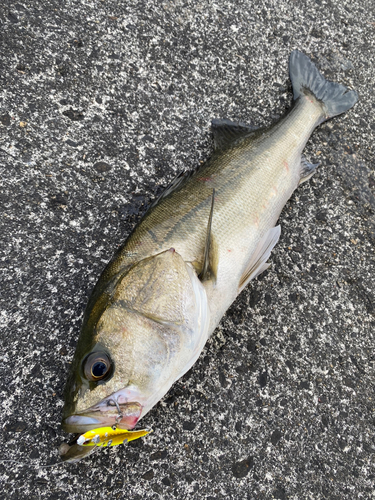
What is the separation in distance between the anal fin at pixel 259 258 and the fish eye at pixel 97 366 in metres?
0.99

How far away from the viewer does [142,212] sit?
8.71 ft

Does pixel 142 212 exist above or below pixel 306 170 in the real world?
below

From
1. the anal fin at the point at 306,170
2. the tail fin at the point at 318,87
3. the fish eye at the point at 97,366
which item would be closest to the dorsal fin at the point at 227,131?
the anal fin at the point at 306,170

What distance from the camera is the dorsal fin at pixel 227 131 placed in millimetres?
2830

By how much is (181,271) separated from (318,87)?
7.57 ft

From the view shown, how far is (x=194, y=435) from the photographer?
2.19m

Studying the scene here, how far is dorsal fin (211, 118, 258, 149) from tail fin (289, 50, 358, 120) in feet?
2.23

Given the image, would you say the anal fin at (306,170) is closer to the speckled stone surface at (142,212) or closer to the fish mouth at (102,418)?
the speckled stone surface at (142,212)

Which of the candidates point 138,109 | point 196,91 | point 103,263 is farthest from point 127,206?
point 196,91

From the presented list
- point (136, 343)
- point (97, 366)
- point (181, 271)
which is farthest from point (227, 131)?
point (97, 366)

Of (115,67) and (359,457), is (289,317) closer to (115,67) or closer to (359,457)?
(359,457)

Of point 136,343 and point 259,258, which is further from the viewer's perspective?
point 259,258

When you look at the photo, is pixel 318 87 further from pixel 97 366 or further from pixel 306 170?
pixel 97 366

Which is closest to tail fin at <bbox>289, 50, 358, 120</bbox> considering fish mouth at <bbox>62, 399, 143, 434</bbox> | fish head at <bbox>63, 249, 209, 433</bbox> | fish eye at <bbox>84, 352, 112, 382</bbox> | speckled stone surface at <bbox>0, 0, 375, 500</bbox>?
speckled stone surface at <bbox>0, 0, 375, 500</bbox>
